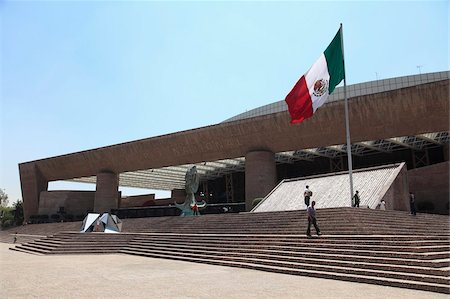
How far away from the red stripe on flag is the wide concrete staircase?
3.98 m

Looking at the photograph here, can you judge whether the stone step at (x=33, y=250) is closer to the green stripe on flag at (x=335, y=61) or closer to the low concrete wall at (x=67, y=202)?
the green stripe on flag at (x=335, y=61)

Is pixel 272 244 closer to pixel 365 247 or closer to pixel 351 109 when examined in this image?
pixel 365 247

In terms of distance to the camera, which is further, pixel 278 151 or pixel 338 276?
pixel 278 151

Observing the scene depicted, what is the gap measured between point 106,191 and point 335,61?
31.0m

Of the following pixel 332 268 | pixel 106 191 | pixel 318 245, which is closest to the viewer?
pixel 332 268

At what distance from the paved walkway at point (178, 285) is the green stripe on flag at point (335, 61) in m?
9.18

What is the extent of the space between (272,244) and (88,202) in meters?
38.0

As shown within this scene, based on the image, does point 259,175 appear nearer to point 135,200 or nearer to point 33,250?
point 33,250

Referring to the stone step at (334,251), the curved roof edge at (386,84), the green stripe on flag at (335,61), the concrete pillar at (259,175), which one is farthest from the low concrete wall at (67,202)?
the green stripe on flag at (335,61)

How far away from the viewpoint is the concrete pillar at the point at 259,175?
3055 centimetres

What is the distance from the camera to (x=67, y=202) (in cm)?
4334

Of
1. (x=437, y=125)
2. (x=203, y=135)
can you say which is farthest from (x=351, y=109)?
(x=203, y=135)

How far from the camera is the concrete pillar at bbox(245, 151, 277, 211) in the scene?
1203 inches

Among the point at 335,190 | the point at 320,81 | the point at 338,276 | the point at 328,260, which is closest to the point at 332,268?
the point at 338,276
